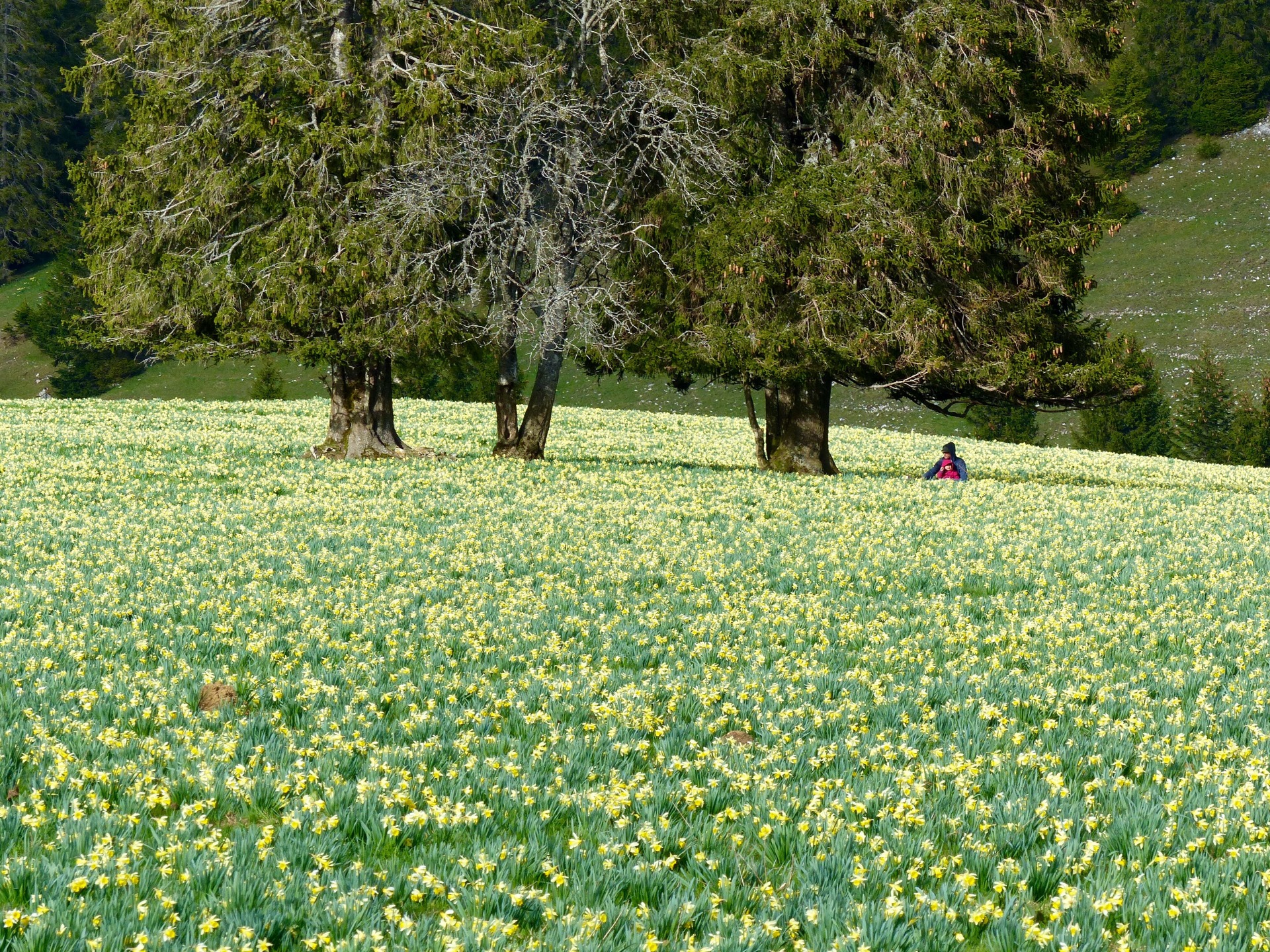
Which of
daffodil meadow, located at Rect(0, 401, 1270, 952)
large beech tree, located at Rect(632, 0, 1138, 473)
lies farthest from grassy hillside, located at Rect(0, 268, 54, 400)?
daffodil meadow, located at Rect(0, 401, 1270, 952)

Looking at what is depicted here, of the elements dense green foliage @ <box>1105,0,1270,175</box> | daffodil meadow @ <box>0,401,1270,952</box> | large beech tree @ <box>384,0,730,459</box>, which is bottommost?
daffodil meadow @ <box>0,401,1270,952</box>

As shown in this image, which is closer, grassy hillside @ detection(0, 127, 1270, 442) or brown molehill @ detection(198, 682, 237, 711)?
brown molehill @ detection(198, 682, 237, 711)

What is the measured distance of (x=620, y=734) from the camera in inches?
281

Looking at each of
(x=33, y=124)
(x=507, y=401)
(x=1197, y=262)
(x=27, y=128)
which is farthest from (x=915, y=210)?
(x=1197, y=262)

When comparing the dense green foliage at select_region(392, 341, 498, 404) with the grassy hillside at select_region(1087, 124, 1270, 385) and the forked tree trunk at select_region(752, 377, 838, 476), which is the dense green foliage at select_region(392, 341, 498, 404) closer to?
the forked tree trunk at select_region(752, 377, 838, 476)

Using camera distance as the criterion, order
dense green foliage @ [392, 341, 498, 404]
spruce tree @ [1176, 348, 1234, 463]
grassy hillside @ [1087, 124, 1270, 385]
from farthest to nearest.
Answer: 1. grassy hillside @ [1087, 124, 1270, 385]
2. spruce tree @ [1176, 348, 1234, 463]
3. dense green foliage @ [392, 341, 498, 404]

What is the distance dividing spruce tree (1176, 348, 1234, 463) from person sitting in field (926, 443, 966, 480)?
82254 mm

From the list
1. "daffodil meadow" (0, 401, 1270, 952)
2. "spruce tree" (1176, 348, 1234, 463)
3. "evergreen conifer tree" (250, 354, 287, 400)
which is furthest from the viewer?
"spruce tree" (1176, 348, 1234, 463)

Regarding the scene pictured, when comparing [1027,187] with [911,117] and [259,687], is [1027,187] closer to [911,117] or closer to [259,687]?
[911,117]

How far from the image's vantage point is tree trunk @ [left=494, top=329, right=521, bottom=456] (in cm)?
2570

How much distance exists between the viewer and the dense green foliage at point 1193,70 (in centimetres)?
15550

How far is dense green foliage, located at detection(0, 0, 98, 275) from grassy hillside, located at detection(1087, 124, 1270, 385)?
111m

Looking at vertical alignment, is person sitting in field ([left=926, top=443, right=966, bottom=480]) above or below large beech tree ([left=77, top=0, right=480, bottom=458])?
below

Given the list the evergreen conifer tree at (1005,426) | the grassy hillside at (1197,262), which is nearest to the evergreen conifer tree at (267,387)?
the evergreen conifer tree at (1005,426)
